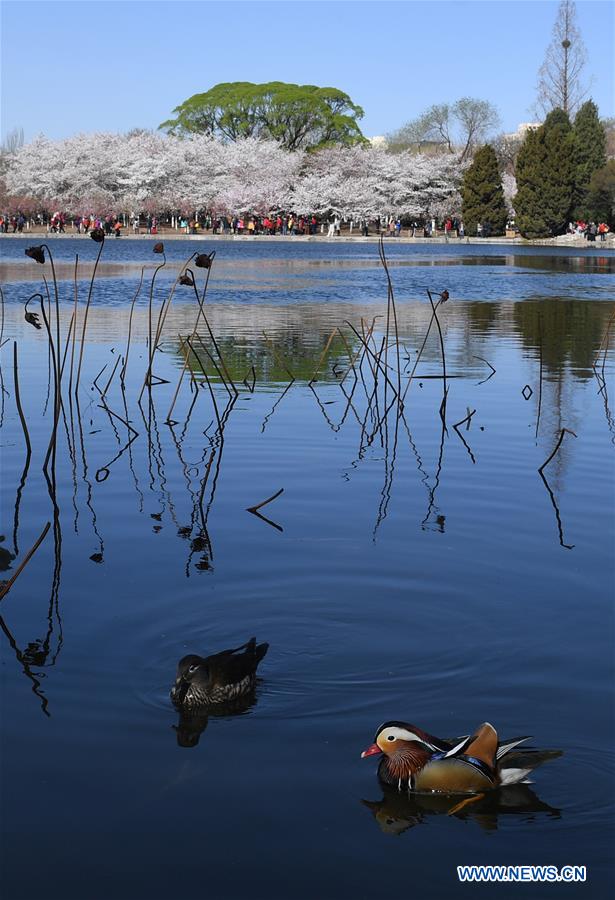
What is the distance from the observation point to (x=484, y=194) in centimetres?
6606

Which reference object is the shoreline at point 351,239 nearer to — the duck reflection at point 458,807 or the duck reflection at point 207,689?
the duck reflection at point 207,689

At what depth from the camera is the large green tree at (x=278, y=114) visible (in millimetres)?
87562

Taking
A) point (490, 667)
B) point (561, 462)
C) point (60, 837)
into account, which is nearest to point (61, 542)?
point (490, 667)

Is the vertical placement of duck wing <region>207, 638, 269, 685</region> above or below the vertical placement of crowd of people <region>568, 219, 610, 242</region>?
below

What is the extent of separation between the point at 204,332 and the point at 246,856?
45.9ft

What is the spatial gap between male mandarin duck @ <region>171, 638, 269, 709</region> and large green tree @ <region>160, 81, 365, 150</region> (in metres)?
85.1

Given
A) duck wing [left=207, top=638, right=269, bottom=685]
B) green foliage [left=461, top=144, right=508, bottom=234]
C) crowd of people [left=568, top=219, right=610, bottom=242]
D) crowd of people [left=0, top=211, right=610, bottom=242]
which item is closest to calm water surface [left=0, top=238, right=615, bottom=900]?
duck wing [left=207, top=638, right=269, bottom=685]

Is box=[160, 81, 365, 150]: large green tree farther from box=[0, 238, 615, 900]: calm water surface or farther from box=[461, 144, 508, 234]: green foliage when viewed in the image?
box=[0, 238, 615, 900]: calm water surface

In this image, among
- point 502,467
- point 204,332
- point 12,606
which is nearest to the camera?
point 12,606

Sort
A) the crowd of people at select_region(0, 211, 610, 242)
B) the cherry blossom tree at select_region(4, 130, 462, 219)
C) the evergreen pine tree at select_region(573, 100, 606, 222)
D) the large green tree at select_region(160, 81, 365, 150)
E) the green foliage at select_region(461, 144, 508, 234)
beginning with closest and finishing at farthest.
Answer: the evergreen pine tree at select_region(573, 100, 606, 222) < the green foliage at select_region(461, 144, 508, 234) < the crowd of people at select_region(0, 211, 610, 242) < the cherry blossom tree at select_region(4, 130, 462, 219) < the large green tree at select_region(160, 81, 365, 150)

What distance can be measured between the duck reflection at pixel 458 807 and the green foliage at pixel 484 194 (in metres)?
64.3

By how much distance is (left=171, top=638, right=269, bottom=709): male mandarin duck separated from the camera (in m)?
3.93

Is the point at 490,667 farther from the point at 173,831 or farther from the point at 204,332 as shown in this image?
the point at 204,332

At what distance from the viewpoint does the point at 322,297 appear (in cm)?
2525
